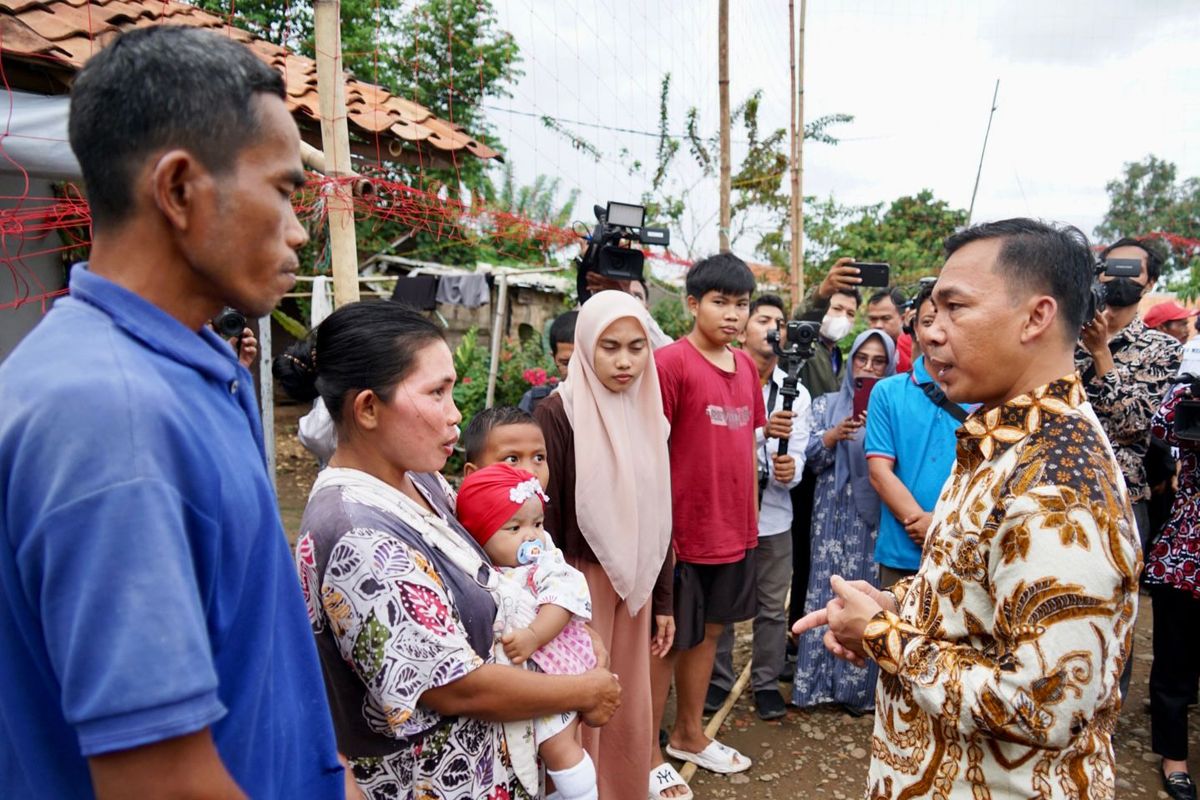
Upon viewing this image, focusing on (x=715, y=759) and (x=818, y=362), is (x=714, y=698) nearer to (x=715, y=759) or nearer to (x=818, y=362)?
(x=715, y=759)

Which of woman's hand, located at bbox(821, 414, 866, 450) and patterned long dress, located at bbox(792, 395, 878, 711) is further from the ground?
woman's hand, located at bbox(821, 414, 866, 450)

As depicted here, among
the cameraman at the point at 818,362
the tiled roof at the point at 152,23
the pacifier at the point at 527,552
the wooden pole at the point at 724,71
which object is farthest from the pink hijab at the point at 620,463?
the wooden pole at the point at 724,71

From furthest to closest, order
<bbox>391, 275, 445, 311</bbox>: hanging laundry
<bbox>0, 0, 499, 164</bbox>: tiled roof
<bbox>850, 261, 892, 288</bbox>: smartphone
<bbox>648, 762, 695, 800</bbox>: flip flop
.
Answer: <bbox>391, 275, 445, 311</bbox>: hanging laundry < <bbox>850, 261, 892, 288</bbox>: smartphone < <bbox>0, 0, 499, 164</bbox>: tiled roof < <bbox>648, 762, 695, 800</bbox>: flip flop

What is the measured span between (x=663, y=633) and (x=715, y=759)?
881mm

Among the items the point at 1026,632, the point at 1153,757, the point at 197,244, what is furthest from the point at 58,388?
the point at 1153,757

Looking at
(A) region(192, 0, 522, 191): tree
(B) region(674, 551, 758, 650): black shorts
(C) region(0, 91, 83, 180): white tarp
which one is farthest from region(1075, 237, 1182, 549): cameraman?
(A) region(192, 0, 522, 191): tree

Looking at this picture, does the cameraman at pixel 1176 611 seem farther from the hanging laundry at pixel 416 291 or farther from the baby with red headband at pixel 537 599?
the hanging laundry at pixel 416 291

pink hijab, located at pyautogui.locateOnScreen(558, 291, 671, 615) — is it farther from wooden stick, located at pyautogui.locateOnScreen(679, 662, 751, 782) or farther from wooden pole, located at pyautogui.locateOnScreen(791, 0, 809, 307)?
wooden pole, located at pyautogui.locateOnScreen(791, 0, 809, 307)

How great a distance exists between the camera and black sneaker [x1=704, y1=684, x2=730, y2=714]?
3928 millimetres

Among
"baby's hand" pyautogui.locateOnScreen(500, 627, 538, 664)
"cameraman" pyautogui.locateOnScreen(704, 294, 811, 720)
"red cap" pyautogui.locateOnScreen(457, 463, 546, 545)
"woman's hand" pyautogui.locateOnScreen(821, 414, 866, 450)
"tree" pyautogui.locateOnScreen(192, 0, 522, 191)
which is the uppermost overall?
"tree" pyautogui.locateOnScreen(192, 0, 522, 191)

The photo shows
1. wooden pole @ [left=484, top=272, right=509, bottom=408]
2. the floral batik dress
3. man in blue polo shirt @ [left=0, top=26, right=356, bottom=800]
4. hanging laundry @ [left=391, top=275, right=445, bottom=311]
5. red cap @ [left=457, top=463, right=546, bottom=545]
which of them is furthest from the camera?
wooden pole @ [left=484, top=272, right=509, bottom=408]

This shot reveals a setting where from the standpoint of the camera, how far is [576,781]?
1.80 m

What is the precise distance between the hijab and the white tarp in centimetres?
371

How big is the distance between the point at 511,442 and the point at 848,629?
4.03 feet
